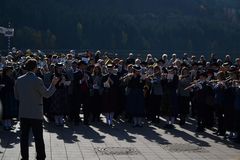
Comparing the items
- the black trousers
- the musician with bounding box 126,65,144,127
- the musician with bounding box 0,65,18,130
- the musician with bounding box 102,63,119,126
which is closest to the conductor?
the black trousers

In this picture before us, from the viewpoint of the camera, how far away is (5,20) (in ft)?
194

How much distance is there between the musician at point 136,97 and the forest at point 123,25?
4286 cm

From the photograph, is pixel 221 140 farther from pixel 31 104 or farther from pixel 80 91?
pixel 31 104

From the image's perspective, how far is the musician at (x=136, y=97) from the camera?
15991mm

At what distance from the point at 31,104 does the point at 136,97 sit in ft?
22.8

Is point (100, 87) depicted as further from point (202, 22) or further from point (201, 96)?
point (202, 22)

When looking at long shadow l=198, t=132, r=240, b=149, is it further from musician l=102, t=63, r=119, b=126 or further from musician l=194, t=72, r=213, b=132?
musician l=102, t=63, r=119, b=126

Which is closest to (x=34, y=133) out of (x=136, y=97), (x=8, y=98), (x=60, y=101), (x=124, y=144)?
(x=124, y=144)

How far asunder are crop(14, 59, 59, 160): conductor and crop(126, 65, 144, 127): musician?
6581mm

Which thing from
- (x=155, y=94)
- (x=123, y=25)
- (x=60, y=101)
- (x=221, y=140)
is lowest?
(x=221, y=140)

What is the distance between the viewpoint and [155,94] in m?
16.8

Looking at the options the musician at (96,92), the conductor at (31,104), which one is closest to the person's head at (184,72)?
the musician at (96,92)

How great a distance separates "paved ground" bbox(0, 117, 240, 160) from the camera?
11281 mm

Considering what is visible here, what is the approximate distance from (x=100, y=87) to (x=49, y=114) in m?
1.95
